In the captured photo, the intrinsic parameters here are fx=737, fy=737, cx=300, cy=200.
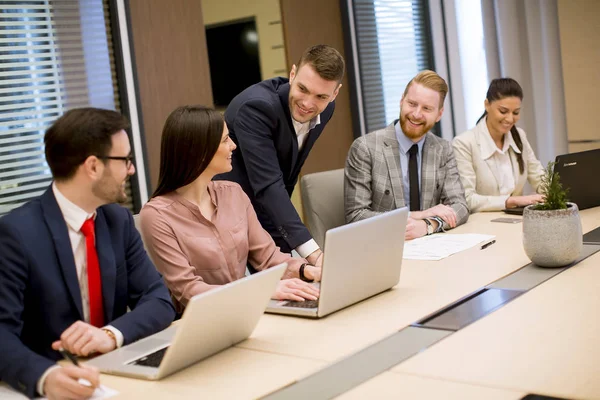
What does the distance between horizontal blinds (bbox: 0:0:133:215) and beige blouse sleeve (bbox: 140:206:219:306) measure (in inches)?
56.7

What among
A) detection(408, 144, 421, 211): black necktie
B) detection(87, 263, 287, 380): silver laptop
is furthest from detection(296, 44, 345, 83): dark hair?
detection(87, 263, 287, 380): silver laptop

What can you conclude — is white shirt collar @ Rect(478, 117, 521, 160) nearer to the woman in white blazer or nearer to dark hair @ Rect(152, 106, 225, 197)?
the woman in white blazer

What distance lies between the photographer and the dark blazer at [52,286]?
5.22 ft

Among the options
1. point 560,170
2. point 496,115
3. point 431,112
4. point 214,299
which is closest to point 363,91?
point 496,115

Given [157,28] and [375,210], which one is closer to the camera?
[375,210]

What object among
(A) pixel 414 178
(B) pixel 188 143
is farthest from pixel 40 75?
(A) pixel 414 178

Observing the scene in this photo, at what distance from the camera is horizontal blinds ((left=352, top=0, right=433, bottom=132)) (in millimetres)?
5281

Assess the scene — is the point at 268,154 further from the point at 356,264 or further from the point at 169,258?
the point at 356,264

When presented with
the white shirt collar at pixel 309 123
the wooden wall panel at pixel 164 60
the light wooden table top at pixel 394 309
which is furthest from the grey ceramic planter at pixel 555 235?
the wooden wall panel at pixel 164 60

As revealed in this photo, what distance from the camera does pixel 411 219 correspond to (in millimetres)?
2924

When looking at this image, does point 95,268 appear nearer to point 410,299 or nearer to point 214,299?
point 214,299

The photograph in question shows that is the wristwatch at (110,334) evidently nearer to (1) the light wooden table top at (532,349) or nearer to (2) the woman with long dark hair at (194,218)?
(2) the woman with long dark hair at (194,218)

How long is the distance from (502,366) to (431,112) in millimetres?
1890

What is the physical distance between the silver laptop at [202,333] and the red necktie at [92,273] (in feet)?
0.53
